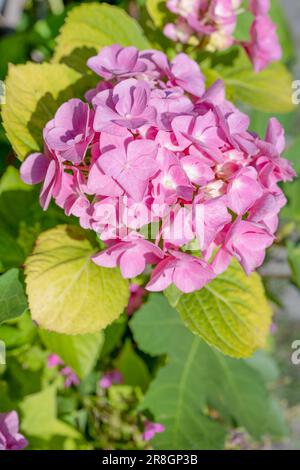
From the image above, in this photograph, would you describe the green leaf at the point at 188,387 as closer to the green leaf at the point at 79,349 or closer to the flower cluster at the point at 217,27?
the green leaf at the point at 79,349

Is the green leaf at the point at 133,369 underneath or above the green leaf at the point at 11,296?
underneath

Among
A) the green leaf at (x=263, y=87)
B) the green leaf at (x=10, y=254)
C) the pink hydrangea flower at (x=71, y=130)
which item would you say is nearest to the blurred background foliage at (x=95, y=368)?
the green leaf at (x=10, y=254)

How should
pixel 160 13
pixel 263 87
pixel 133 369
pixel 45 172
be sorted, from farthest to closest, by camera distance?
1. pixel 133 369
2. pixel 263 87
3. pixel 160 13
4. pixel 45 172

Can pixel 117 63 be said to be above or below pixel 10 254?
above

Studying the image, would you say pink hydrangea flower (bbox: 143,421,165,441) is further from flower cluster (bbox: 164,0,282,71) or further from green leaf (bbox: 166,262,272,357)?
flower cluster (bbox: 164,0,282,71)

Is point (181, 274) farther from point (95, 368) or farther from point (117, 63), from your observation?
point (95, 368)

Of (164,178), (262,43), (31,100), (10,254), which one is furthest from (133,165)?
(262,43)

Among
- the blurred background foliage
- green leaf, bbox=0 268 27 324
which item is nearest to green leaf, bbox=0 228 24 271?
the blurred background foliage
